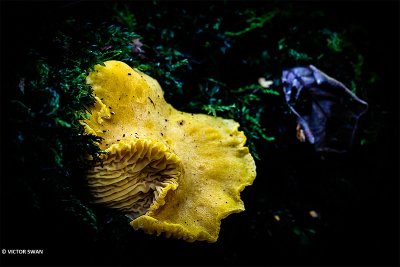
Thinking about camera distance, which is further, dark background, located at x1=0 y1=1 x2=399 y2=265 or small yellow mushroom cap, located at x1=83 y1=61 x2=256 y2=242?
dark background, located at x1=0 y1=1 x2=399 y2=265

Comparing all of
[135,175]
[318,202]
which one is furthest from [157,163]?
[318,202]

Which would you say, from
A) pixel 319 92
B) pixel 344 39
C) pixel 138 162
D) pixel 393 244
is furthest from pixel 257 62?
pixel 393 244

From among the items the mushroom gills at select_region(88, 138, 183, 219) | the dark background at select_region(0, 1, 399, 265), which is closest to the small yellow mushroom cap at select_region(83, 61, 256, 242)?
the mushroom gills at select_region(88, 138, 183, 219)

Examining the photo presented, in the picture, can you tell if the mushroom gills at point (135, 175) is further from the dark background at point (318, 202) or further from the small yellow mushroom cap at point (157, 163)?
the dark background at point (318, 202)

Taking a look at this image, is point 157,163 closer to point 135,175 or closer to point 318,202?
point 135,175

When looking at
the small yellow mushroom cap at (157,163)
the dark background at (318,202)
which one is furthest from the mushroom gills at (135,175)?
the dark background at (318,202)

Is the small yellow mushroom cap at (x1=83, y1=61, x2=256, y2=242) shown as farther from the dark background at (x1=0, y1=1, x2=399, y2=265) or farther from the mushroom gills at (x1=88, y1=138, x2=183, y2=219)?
the dark background at (x1=0, y1=1, x2=399, y2=265)

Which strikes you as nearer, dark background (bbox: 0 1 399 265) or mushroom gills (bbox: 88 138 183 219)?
mushroom gills (bbox: 88 138 183 219)
